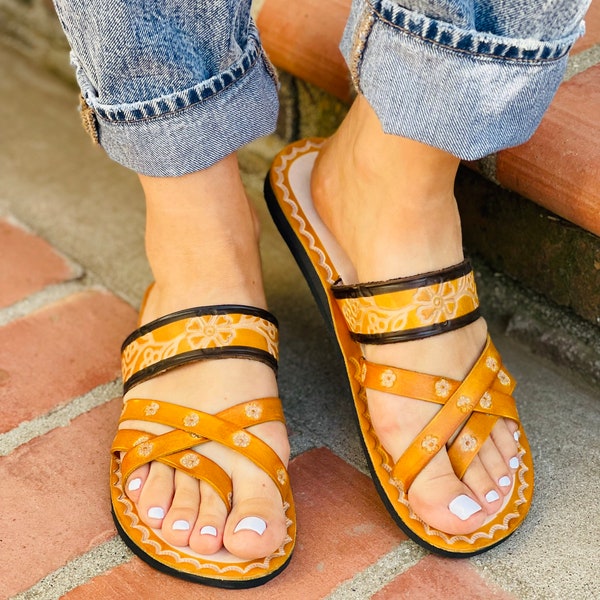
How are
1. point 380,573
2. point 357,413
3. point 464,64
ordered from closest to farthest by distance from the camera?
1. point 464,64
2. point 380,573
3. point 357,413

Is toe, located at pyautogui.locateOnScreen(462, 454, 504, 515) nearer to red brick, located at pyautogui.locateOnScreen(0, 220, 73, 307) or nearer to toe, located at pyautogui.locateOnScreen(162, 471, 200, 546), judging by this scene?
toe, located at pyautogui.locateOnScreen(162, 471, 200, 546)

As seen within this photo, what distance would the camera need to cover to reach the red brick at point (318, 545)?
0.73 m

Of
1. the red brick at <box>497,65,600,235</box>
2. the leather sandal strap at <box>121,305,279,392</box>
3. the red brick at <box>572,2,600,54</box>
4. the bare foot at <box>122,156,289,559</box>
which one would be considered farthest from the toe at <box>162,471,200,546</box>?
Result: the red brick at <box>572,2,600,54</box>

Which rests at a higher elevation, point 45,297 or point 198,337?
point 198,337

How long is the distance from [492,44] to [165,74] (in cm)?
30

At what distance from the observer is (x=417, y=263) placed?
33.2 inches

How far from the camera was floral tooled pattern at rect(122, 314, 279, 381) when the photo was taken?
85 centimetres

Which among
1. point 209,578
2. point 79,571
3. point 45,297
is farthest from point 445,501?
point 45,297

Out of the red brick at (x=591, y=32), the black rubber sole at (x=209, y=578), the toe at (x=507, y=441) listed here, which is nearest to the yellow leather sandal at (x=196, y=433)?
the black rubber sole at (x=209, y=578)

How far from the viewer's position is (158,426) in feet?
2.71

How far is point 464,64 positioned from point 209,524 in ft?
1.58

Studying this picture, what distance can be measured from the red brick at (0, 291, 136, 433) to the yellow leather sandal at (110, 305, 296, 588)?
119 mm

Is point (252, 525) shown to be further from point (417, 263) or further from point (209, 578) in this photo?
point (417, 263)

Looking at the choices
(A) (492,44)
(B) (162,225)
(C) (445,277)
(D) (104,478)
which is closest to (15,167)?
(B) (162,225)
